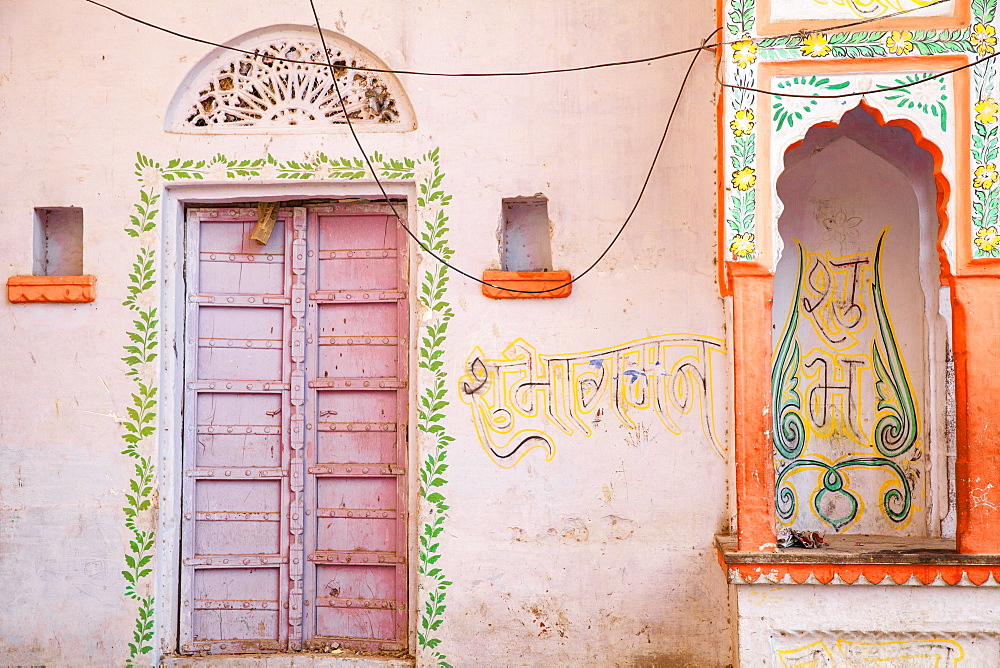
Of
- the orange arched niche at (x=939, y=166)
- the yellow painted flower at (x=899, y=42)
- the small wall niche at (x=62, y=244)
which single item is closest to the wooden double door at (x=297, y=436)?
the small wall niche at (x=62, y=244)

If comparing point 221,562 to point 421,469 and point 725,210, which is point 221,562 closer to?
point 421,469

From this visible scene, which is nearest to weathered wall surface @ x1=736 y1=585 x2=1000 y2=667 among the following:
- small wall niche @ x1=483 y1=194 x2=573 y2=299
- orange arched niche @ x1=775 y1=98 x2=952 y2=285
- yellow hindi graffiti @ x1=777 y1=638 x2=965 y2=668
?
yellow hindi graffiti @ x1=777 y1=638 x2=965 y2=668

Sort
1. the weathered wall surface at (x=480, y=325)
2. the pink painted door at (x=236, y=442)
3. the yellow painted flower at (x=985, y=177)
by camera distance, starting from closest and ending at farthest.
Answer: the yellow painted flower at (x=985, y=177), the weathered wall surface at (x=480, y=325), the pink painted door at (x=236, y=442)

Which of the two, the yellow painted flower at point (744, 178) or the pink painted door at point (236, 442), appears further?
the pink painted door at point (236, 442)

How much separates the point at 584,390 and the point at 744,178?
1.32 m

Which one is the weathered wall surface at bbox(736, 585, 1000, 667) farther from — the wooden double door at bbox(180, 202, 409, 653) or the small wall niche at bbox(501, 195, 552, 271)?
the small wall niche at bbox(501, 195, 552, 271)

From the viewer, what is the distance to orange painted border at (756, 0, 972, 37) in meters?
3.80

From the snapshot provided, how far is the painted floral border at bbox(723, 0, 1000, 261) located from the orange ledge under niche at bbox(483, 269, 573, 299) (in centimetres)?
93

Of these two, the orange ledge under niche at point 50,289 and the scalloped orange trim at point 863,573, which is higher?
the orange ledge under niche at point 50,289

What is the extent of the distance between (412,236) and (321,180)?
0.55 metres

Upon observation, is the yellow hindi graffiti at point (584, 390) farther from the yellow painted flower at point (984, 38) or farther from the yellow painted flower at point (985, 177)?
the yellow painted flower at point (984, 38)

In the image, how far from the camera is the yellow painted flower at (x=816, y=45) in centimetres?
383

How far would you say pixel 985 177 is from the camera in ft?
12.4

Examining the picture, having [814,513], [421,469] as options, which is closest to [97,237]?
[421,469]
